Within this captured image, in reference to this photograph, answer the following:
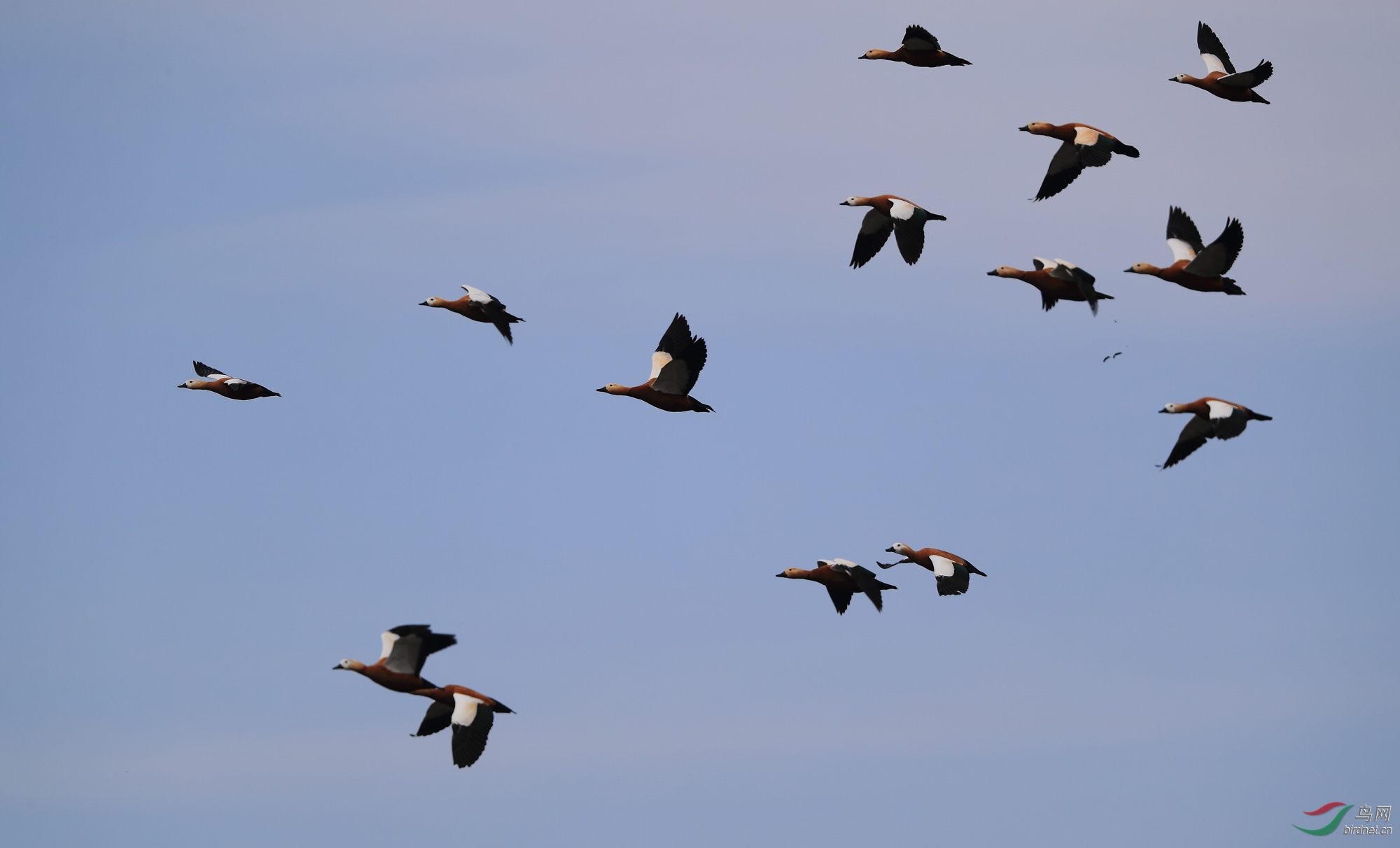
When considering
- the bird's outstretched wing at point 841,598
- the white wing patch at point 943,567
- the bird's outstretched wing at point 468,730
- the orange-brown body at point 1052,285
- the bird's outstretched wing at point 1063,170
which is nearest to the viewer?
the bird's outstretched wing at point 468,730

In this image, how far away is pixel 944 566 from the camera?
55594 mm

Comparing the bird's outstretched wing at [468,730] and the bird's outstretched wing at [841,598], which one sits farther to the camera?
the bird's outstretched wing at [841,598]

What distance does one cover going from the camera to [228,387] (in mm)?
54406

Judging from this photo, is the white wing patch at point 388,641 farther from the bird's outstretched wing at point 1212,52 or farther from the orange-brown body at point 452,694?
the bird's outstretched wing at point 1212,52

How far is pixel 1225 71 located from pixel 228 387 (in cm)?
2984

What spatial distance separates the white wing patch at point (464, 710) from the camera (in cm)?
4441

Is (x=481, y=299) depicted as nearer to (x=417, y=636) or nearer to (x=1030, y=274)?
(x=417, y=636)

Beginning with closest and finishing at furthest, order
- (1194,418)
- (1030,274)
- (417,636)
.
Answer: (417,636) < (1194,418) < (1030,274)

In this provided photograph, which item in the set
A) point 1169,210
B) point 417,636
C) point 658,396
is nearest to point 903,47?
point 1169,210

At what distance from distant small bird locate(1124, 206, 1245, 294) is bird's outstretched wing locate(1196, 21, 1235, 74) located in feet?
15.6

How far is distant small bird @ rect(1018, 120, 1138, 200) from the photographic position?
51719mm

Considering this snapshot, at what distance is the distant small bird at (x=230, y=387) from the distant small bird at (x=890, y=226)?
17.0m

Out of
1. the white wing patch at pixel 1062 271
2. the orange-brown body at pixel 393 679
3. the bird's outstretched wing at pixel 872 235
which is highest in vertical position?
the bird's outstretched wing at pixel 872 235

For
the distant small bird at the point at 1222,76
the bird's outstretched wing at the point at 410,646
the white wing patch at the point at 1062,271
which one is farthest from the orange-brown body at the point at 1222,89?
the bird's outstretched wing at the point at 410,646
